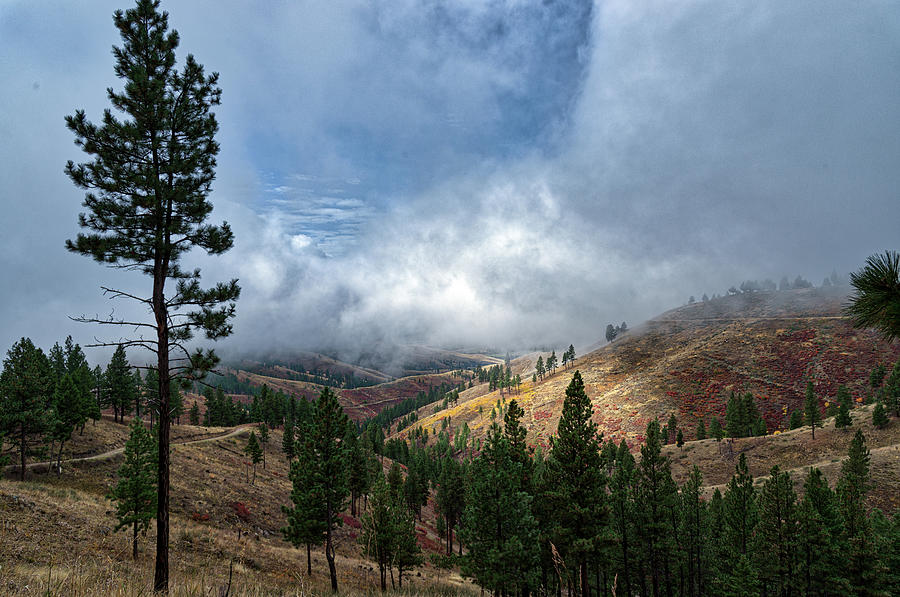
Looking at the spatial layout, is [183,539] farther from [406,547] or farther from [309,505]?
Answer: [406,547]

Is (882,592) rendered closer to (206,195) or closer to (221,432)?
(206,195)

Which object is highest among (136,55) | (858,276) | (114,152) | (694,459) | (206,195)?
(136,55)

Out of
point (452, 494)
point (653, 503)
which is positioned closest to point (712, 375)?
point (452, 494)

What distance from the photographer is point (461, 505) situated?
1984 inches

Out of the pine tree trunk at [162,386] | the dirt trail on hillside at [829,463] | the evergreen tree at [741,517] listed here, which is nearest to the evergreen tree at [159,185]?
the pine tree trunk at [162,386]

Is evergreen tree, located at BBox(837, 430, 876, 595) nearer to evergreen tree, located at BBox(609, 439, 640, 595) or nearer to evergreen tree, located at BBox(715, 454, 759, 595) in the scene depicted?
evergreen tree, located at BBox(715, 454, 759, 595)

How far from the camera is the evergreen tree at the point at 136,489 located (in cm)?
2317

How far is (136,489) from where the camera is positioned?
23.7m

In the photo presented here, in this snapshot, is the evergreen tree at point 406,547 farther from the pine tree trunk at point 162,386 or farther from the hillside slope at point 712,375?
the hillside slope at point 712,375

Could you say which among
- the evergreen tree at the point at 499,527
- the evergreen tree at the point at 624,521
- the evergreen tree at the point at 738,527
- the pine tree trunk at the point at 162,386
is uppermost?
the pine tree trunk at the point at 162,386

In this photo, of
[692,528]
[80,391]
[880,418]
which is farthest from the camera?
[880,418]

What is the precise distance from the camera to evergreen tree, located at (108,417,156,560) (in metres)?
23.2

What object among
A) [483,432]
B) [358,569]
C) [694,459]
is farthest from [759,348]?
[358,569]

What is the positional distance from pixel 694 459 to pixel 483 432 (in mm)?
85695
